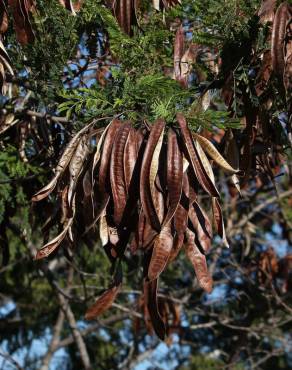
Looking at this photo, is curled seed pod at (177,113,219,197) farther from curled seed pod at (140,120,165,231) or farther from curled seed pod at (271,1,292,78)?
curled seed pod at (271,1,292,78)

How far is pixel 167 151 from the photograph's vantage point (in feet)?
8.84

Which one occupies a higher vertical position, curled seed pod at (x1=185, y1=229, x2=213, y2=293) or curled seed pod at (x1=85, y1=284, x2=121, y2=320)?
curled seed pod at (x1=185, y1=229, x2=213, y2=293)

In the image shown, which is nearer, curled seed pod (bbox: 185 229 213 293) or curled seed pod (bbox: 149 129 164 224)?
curled seed pod (bbox: 149 129 164 224)

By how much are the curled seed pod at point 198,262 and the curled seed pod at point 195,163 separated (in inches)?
9.1

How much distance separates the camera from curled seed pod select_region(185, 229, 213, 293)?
2.78 meters

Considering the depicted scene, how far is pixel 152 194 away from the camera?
104 inches

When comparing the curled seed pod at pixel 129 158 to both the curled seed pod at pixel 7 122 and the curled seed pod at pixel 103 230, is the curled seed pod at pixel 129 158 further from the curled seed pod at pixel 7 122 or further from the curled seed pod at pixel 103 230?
the curled seed pod at pixel 7 122

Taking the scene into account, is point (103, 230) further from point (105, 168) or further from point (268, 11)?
point (268, 11)

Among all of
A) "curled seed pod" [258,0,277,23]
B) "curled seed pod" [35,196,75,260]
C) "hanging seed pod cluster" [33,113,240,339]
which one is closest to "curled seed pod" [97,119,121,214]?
"hanging seed pod cluster" [33,113,240,339]

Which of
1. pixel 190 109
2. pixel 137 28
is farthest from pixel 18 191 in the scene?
pixel 190 109

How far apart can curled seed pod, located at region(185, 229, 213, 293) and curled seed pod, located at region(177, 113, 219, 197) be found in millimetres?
232

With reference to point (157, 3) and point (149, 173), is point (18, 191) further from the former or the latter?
point (149, 173)

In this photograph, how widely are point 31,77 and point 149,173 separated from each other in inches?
64.6

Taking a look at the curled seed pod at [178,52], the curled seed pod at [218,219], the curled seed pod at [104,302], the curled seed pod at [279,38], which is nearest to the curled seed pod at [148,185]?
the curled seed pod at [218,219]
